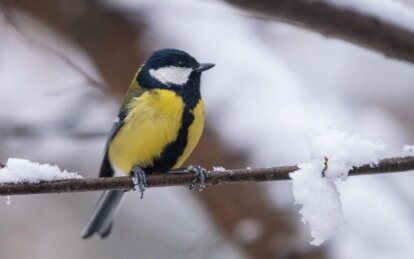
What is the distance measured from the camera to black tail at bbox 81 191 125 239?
91.7 inches

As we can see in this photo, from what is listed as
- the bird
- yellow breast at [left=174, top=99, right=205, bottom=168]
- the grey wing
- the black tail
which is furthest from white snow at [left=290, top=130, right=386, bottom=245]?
the black tail

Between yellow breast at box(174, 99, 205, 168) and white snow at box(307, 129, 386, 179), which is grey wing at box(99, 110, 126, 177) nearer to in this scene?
yellow breast at box(174, 99, 205, 168)

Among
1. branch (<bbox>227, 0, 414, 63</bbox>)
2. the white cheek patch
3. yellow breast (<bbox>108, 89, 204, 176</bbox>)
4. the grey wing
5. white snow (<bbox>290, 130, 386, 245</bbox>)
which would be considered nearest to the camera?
white snow (<bbox>290, 130, 386, 245</bbox>)

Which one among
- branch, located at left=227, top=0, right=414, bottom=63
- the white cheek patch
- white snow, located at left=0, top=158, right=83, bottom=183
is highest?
the white cheek patch

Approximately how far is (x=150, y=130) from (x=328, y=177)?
0.91 meters

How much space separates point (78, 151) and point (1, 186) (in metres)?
2.00

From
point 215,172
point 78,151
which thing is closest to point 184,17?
point 78,151

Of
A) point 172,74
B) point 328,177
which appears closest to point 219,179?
point 328,177

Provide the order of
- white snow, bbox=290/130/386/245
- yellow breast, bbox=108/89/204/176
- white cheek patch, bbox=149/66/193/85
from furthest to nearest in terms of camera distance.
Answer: white cheek patch, bbox=149/66/193/85
yellow breast, bbox=108/89/204/176
white snow, bbox=290/130/386/245

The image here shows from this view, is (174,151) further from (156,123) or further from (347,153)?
(347,153)

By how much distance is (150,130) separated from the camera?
2.03m

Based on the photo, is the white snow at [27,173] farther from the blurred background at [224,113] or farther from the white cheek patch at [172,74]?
the white cheek patch at [172,74]

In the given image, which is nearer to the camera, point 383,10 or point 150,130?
point 383,10

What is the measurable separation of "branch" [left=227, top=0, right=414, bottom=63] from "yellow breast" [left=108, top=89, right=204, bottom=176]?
45 cm
